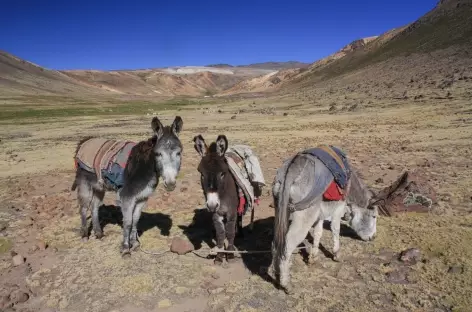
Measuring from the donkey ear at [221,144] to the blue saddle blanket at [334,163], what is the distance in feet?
4.33

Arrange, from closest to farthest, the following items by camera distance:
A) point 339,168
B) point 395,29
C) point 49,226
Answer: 1. point 339,168
2. point 49,226
3. point 395,29

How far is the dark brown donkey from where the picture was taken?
5.46m

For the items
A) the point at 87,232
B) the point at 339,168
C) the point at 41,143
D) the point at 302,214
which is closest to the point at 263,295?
the point at 302,214

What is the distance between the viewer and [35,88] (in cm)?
11869

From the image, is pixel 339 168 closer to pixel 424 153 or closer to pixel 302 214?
pixel 302 214

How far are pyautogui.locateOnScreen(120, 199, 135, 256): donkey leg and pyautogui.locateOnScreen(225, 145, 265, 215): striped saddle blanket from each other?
6.53ft

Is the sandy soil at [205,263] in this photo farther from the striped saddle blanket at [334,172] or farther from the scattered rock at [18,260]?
the striped saddle blanket at [334,172]

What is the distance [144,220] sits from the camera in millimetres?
8898

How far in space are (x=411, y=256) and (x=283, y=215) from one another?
2.66 meters

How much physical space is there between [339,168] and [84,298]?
4.59 m

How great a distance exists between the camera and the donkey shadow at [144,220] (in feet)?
Answer: 27.4

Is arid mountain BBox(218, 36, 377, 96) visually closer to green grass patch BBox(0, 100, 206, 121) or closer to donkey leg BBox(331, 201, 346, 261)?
green grass patch BBox(0, 100, 206, 121)

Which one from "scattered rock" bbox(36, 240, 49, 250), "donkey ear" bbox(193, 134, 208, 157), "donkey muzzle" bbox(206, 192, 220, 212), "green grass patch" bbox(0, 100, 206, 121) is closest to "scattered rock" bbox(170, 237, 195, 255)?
"donkey muzzle" bbox(206, 192, 220, 212)

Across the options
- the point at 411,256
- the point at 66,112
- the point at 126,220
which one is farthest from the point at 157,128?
the point at 66,112
